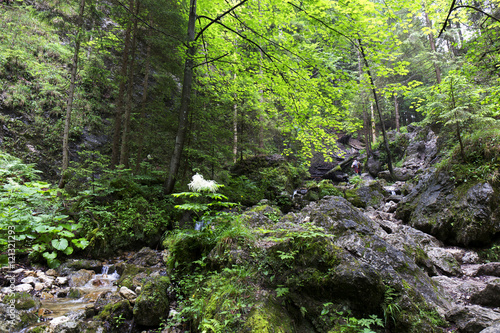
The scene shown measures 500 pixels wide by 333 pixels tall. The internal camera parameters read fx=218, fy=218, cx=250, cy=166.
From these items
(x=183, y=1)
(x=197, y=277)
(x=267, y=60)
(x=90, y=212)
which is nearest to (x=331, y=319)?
(x=197, y=277)

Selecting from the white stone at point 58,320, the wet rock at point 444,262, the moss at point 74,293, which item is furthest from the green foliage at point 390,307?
the moss at point 74,293

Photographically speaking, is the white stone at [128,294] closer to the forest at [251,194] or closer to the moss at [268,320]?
the forest at [251,194]

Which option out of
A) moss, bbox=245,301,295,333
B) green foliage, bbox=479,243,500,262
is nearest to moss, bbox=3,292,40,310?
moss, bbox=245,301,295,333

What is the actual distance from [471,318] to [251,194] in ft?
29.8

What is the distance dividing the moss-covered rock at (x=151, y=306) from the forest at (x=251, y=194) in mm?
24

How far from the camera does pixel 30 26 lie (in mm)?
13711

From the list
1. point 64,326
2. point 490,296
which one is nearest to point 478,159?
point 490,296

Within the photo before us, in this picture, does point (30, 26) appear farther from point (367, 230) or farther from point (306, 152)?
point (367, 230)

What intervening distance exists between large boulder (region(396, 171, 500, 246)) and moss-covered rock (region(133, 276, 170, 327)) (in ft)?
24.0

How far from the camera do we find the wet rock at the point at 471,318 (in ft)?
7.99

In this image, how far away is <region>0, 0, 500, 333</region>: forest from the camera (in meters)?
2.76

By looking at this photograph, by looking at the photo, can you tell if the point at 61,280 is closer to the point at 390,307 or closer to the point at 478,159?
the point at 390,307

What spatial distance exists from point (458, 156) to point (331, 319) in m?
7.93

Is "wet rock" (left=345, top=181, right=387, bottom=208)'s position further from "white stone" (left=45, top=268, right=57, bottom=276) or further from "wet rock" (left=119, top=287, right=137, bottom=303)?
"white stone" (left=45, top=268, right=57, bottom=276)
